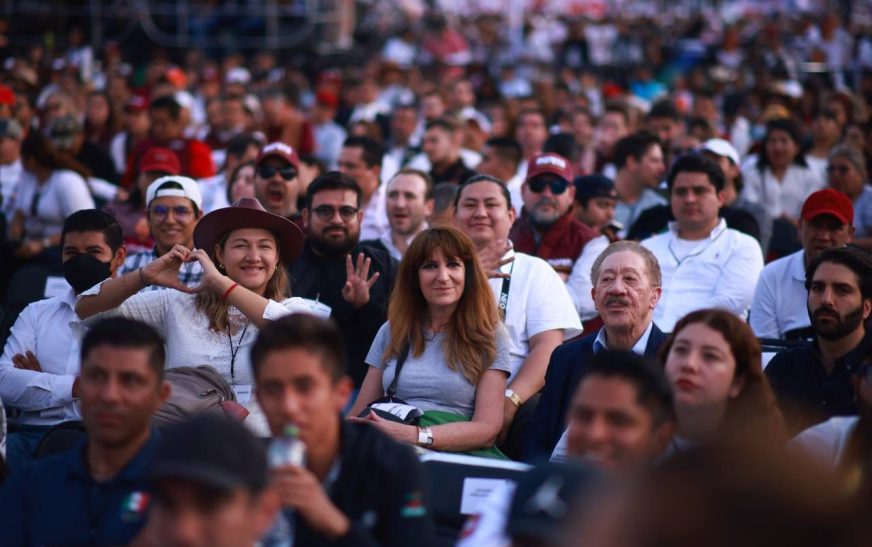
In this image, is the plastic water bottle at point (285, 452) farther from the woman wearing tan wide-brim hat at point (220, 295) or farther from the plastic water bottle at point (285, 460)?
the woman wearing tan wide-brim hat at point (220, 295)

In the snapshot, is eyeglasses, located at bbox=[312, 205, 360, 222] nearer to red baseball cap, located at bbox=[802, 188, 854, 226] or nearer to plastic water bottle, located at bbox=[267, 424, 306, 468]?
red baseball cap, located at bbox=[802, 188, 854, 226]

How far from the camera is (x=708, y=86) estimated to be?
18.2m

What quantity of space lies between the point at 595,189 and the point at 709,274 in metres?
1.38

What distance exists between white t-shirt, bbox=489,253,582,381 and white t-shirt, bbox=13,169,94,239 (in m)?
4.27

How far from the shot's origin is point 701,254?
7219mm

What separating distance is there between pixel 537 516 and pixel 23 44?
1792 centimetres

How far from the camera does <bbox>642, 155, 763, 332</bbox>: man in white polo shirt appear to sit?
7.07 metres

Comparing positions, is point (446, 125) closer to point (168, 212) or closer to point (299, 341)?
point (168, 212)

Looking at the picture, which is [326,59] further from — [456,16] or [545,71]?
[456,16]

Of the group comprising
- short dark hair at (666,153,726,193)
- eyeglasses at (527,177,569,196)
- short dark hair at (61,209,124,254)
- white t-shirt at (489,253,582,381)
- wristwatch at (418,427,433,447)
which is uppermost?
short dark hair at (666,153,726,193)

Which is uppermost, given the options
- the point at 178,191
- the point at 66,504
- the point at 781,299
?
the point at 178,191

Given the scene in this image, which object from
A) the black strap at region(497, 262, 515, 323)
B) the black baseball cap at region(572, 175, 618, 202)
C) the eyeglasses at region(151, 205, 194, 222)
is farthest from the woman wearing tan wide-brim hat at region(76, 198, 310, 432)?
the black baseball cap at region(572, 175, 618, 202)

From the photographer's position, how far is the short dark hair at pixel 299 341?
11.3 ft

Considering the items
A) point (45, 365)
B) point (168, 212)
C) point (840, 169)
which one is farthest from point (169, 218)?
point (840, 169)
